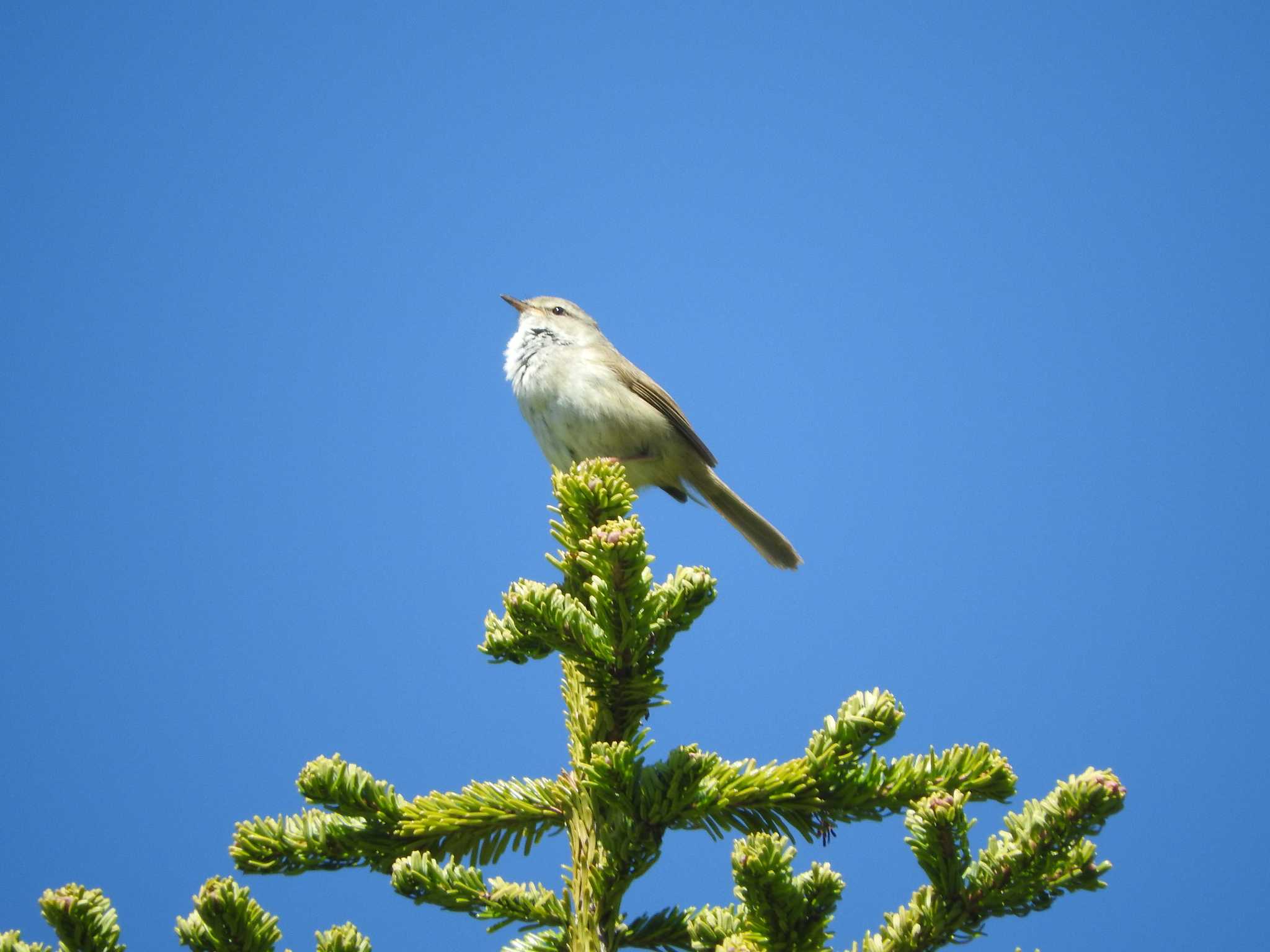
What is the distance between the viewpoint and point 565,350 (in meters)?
6.34

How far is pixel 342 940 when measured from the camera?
1948 mm

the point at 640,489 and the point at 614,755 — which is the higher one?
the point at 640,489

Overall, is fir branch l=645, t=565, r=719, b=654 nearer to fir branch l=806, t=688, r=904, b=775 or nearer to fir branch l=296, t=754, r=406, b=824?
fir branch l=806, t=688, r=904, b=775

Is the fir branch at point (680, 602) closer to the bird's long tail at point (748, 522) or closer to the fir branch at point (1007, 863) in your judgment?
the fir branch at point (1007, 863)

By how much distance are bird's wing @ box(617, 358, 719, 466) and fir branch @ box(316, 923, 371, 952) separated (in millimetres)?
4694

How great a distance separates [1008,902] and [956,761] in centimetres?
30

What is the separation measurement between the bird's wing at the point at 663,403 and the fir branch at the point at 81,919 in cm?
482

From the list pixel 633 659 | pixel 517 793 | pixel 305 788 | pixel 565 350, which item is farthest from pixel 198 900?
pixel 565 350

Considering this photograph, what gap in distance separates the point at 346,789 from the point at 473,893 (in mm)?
353

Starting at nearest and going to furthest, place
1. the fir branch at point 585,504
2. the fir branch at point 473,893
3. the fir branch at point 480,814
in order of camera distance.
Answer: the fir branch at point 473,893 → the fir branch at point 480,814 → the fir branch at point 585,504

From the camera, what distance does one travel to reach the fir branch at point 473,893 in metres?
2.06

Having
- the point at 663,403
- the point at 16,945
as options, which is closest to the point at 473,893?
the point at 16,945

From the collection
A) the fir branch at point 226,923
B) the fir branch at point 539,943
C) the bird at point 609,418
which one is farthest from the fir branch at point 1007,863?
the bird at point 609,418

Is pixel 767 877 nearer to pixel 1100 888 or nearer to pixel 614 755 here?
pixel 614 755
